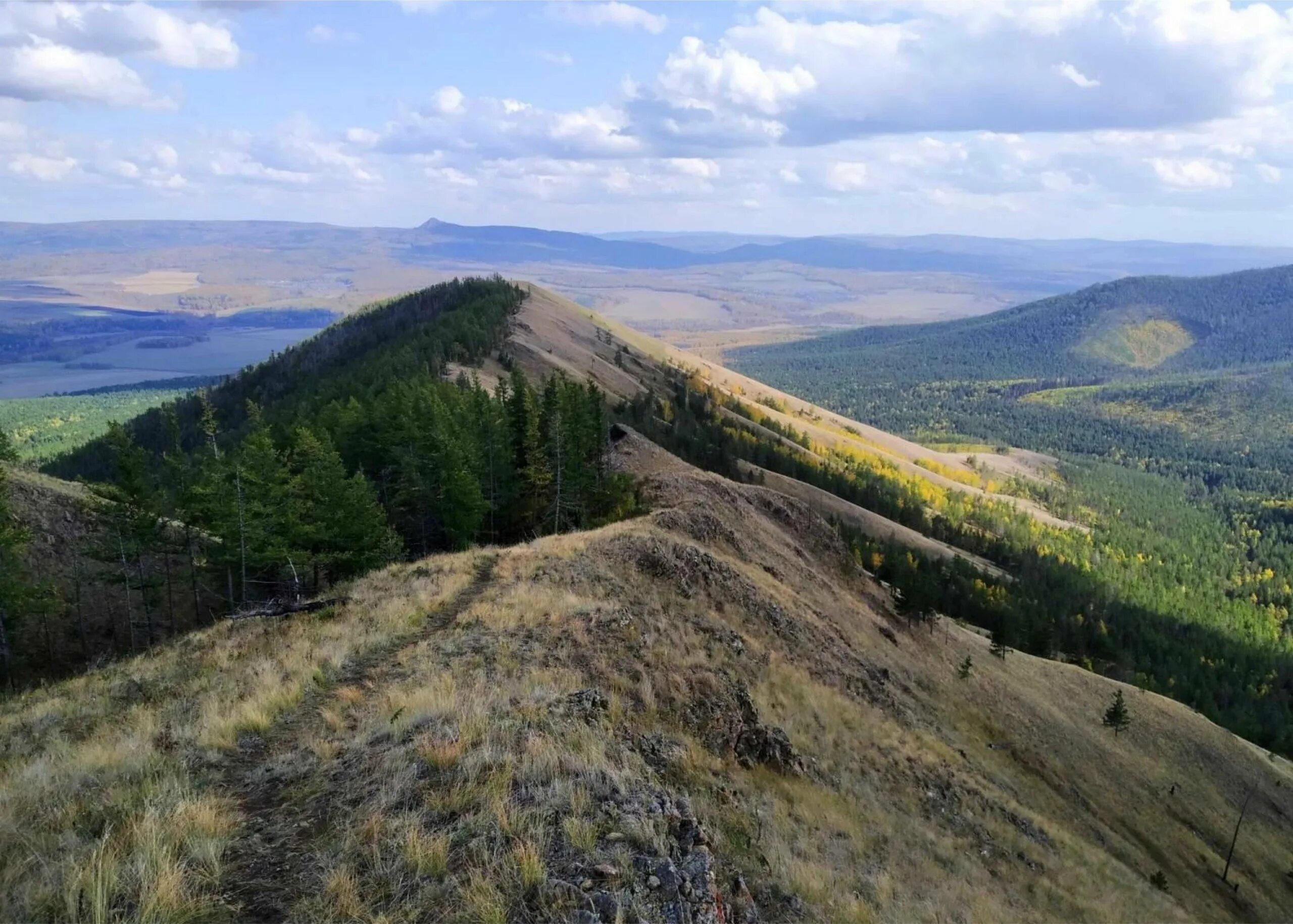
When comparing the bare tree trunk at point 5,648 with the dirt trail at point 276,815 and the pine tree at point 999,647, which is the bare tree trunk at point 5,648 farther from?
the pine tree at point 999,647

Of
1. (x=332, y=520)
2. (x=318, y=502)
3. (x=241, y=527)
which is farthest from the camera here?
(x=318, y=502)

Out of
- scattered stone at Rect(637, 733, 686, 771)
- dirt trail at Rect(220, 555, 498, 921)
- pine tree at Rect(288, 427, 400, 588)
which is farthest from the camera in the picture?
pine tree at Rect(288, 427, 400, 588)

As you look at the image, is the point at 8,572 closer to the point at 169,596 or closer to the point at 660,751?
the point at 169,596

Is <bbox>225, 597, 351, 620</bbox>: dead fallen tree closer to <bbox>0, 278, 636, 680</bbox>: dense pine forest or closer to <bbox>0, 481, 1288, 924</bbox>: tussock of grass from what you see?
<bbox>0, 481, 1288, 924</bbox>: tussock of grass

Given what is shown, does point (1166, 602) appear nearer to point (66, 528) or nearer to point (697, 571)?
point (697, 571)

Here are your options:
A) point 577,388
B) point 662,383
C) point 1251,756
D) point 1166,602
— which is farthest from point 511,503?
point 1166,602

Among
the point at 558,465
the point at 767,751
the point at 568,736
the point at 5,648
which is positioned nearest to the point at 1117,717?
the point at 558,465

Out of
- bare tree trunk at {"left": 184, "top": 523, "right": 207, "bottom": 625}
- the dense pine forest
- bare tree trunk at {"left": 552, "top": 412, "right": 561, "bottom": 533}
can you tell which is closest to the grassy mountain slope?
bare tree trunk at {"left": 552, "top": 412, "right": 561, "bottom": 533}
